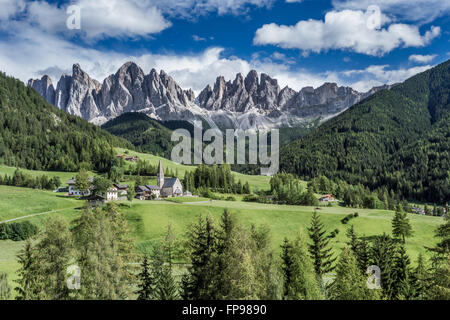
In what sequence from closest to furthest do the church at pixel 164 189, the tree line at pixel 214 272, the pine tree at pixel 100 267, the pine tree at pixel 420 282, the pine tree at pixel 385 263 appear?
1. the tree line at pixel 214 272
2. the pine tree at pixel 100 267
3. the pine tree at pixel 420 282
4. the pine tree at pixel 385 263
5. the church at pixel 164 189

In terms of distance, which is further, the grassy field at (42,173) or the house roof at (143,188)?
the grassy field at (42,173)

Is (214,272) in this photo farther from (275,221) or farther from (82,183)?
(82,183)

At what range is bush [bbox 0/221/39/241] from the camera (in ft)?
255

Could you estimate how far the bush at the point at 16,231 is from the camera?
255ft

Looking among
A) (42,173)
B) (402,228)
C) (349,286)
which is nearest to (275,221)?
(402,228)

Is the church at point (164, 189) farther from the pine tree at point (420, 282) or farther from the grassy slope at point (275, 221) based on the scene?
the pine tree at point (420, 282)

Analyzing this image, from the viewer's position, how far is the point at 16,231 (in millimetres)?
78750

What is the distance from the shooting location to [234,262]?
3350 centimetres

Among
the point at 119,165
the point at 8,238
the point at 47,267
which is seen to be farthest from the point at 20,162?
the point at 47,267

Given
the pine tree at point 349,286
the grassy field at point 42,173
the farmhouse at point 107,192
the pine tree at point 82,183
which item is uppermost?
the grassy field at point 42,173

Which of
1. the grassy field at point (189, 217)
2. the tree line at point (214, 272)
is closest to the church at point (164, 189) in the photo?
the grassy field at point (189, 217)

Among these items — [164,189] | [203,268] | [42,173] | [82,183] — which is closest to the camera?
[203,268]
